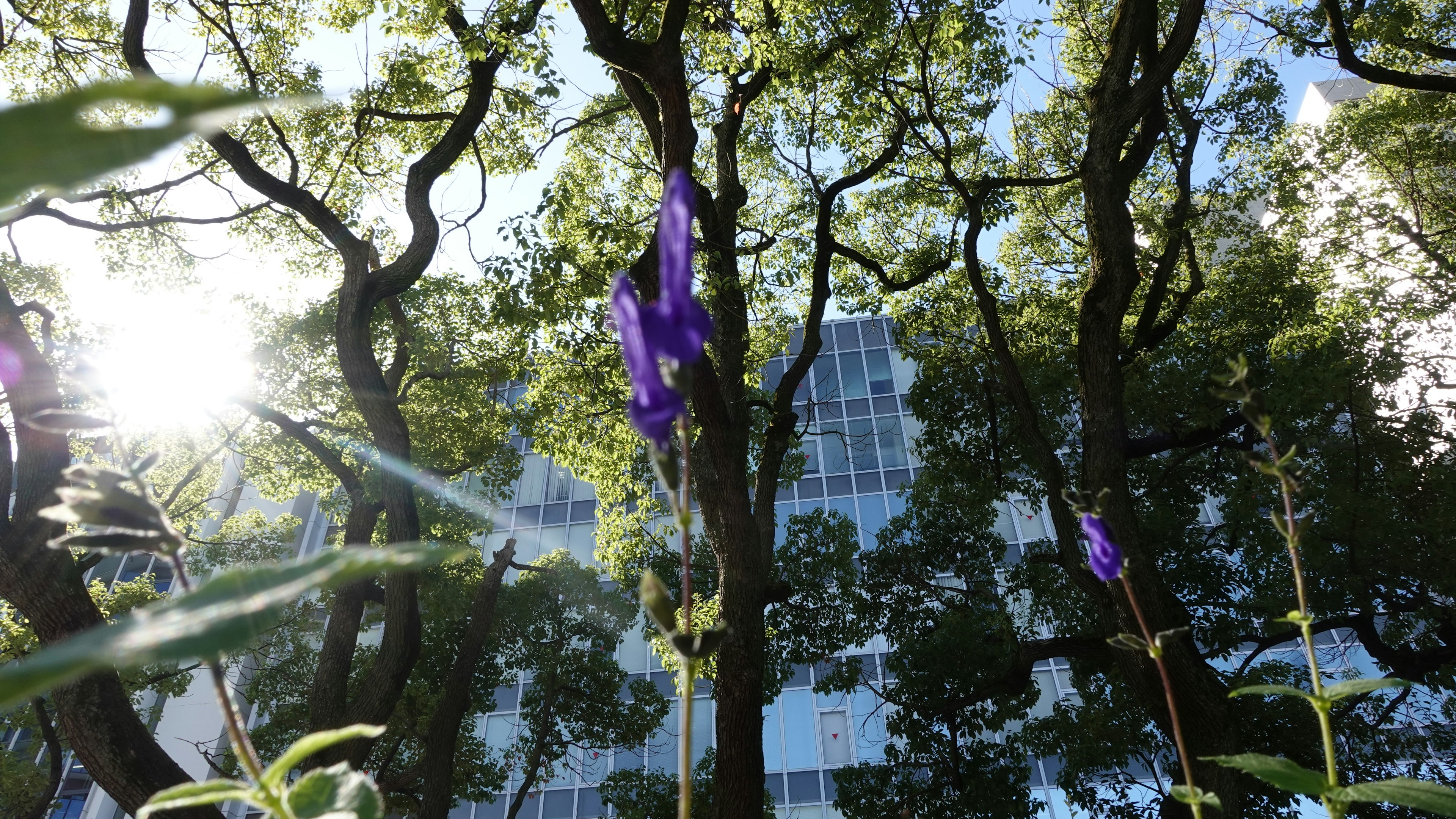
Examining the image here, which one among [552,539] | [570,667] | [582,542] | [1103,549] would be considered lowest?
[1103,549]

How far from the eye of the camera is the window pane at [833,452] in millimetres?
21922

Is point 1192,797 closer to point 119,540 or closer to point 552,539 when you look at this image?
point 119,540

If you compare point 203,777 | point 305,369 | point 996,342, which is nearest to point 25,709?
point 305,369

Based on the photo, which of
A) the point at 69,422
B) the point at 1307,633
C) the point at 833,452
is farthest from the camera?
the point at 833,452

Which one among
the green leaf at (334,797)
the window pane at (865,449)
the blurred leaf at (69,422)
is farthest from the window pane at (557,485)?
the blurred leaf at (69,422)

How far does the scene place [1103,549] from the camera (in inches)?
46.4

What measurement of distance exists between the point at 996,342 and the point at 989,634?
4095mm

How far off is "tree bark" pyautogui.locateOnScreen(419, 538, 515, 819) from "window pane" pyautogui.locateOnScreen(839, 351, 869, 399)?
40.6 feet

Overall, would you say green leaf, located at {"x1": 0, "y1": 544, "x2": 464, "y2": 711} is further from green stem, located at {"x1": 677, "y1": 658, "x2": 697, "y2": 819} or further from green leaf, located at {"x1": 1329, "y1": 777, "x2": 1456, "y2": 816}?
green leaf, located at {"x1": 1329, "y1": 777, "x2": 1456, "y2": 816}

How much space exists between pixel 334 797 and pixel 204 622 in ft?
1.85

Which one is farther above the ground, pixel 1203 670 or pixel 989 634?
pixel 989 634

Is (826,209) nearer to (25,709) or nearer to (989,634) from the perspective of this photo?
(989,634)

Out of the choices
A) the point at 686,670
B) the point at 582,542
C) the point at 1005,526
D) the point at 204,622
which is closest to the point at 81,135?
the point at 204,622

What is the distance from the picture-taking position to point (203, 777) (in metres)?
20.7
